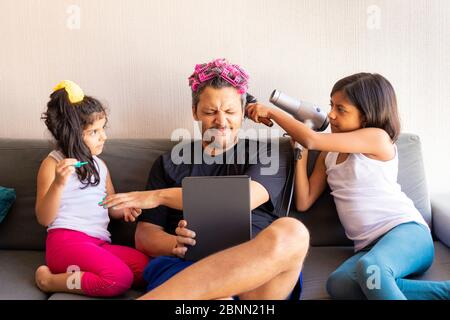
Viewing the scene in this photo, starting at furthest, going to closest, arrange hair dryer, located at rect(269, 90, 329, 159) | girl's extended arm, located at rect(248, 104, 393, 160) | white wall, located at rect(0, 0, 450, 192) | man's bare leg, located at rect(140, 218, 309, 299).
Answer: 1. white wall, located at rect(0, 0, 450, 192)
2. hair dryer, located at rect(269, 90, 329, 159)
3. girl's extended arm, located at rect(248, 104, 393, 160)
4. man's bare leg, located at rect(140, 218, 309, 299)

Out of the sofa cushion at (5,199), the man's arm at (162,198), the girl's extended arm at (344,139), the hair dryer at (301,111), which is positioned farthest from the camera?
the sofa cushion at (5,199)

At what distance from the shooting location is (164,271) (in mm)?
1586

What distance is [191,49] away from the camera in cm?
217

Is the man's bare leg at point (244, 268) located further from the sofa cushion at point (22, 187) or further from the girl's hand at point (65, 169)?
the sofa cushion at point (22, 187)

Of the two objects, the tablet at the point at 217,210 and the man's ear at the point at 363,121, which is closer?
the tablet at the point at 217,210

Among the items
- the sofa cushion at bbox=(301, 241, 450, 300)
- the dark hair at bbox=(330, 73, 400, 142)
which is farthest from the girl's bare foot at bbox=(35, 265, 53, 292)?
the dark hair at bbox=(330, 73, 400, 142)

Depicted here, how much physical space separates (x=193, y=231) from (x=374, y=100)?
812 mm

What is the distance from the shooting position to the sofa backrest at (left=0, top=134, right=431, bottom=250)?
196cm

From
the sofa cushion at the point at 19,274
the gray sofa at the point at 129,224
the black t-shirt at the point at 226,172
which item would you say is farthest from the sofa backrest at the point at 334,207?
the sofa cushion at the point at 19,274

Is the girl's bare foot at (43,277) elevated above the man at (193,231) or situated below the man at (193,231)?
below

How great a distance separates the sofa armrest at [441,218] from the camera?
1881 millimetres

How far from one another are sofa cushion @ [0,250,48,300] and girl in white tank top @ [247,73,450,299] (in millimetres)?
969

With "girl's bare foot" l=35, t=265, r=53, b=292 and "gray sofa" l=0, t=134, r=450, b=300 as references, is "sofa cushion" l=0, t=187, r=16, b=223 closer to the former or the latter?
"gray sofa" l=0, t=134, r=450, b=300
